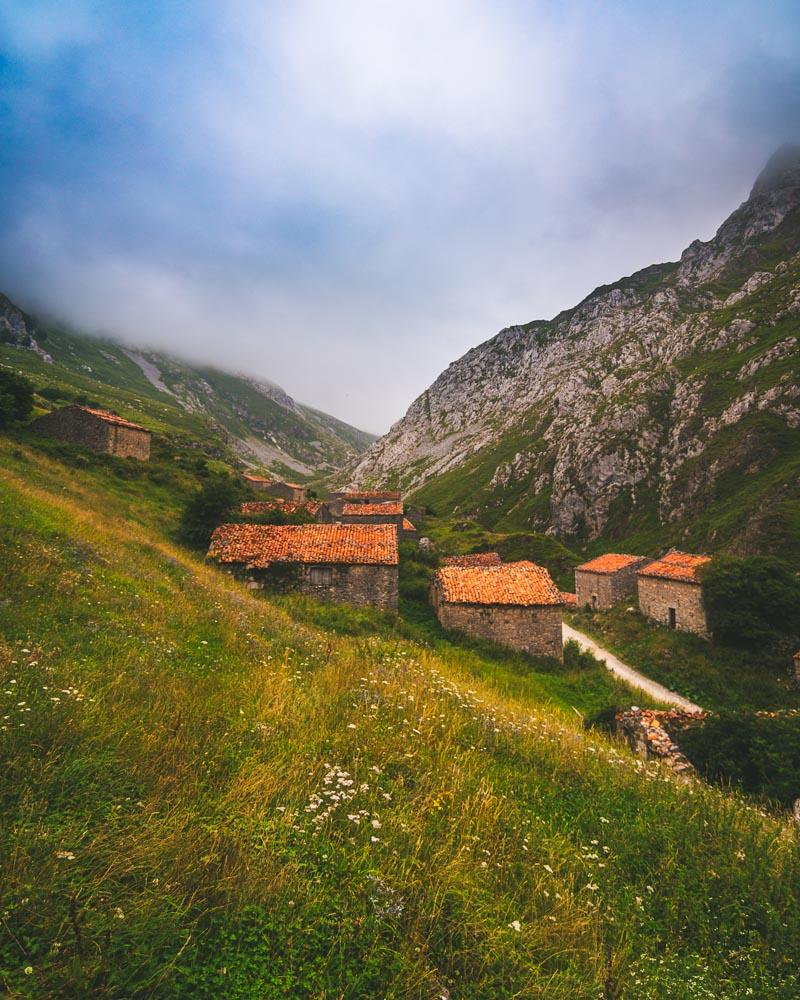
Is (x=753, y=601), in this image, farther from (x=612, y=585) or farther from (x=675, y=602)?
(x=612, y=585)

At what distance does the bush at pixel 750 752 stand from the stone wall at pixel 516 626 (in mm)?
8513

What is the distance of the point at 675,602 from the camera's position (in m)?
31.9

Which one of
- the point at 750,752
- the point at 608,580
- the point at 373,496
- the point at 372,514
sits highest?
the point at 373,496

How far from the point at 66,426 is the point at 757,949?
4559 centimetres

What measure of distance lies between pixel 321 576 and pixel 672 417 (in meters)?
84.9

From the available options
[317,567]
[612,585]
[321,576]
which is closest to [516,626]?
[321,576]

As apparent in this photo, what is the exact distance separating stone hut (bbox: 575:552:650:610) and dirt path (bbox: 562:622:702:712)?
20.5 feet

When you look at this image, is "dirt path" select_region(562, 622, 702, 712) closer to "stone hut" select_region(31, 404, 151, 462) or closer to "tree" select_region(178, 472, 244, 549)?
"tree" select_region(178, 472, 244, 549)

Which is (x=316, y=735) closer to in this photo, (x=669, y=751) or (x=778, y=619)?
(x=669, y=751)

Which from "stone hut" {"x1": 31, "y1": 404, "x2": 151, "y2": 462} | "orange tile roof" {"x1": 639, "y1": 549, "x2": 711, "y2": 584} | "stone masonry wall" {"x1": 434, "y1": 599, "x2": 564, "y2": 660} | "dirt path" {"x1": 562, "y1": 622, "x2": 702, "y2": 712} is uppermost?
"stone hut" {"x1": 31, "y1": 404, "x2": 151, "y2": 462}

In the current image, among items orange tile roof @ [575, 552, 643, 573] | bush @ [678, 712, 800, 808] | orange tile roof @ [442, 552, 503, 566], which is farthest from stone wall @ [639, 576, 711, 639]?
bush @ [678, 712, 800, 808]

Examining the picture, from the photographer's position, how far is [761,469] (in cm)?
5909

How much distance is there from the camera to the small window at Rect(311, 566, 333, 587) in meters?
20.4

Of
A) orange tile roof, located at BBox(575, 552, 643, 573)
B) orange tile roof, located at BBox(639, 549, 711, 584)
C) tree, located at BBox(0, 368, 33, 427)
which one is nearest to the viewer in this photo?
tree, located at BBox(0, 368, 33, 427)
